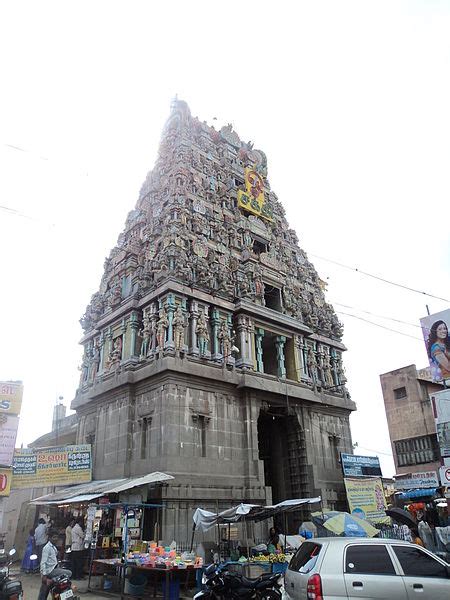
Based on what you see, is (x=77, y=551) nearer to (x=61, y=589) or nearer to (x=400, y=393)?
(x=61, y=589)

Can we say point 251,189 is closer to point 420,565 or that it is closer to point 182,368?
point 182,368

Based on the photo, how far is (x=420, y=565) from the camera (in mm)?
8469

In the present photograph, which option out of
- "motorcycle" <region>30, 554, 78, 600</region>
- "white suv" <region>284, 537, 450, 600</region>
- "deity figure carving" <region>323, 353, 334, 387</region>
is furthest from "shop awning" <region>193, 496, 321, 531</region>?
"deity figure carving" <region>323, 353, 334, 387</region>

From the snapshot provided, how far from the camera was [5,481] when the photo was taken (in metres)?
21.2

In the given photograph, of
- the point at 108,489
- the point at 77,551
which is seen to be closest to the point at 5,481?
the point at 77,551

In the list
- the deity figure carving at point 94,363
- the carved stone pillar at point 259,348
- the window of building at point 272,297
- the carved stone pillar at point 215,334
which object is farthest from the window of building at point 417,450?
the deity figure carving at point 94,363

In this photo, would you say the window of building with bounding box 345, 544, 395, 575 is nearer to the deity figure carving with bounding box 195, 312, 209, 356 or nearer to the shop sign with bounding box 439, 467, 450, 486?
the deity figure carving with bounding box 195, 312, 209, 356

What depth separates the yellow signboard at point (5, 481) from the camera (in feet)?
69.1

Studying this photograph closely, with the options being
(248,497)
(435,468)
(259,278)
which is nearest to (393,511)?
(248,497)

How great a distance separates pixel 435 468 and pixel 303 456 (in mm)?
23133

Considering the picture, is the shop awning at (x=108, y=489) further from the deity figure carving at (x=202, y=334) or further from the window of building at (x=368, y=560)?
the window of building at (x=368, y=560)

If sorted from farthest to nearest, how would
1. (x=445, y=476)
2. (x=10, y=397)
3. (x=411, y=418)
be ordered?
(x=411, y=418) < (x=10, y=397) < (x=445, y=476)

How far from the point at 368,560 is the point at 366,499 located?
60.8 ft

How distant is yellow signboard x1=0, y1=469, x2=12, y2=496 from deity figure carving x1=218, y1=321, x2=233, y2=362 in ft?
37.9
